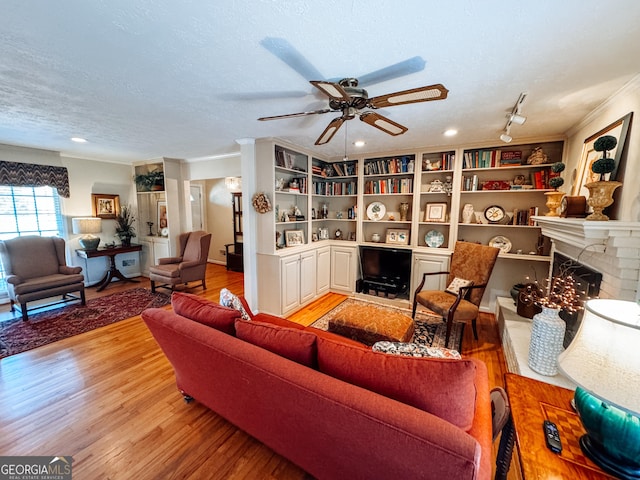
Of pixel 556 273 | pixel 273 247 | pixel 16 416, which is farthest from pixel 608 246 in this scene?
pixel 16 416

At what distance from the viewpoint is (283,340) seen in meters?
1.29

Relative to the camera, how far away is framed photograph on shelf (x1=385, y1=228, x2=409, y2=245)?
4.03m

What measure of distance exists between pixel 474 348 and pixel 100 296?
5395 mm

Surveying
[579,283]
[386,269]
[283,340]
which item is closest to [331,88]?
[283,340]

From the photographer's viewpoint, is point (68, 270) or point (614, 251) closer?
point (614, 251)

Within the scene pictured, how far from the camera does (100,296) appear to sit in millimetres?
4094

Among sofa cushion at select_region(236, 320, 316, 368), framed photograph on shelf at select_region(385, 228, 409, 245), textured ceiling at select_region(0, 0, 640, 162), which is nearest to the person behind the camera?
textured ceiling at select_region(0, 0, 640, 162)

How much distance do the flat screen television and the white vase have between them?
201 cm

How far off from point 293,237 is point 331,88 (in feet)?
8.34

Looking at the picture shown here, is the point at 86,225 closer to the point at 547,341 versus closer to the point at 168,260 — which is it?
the point at 168,260

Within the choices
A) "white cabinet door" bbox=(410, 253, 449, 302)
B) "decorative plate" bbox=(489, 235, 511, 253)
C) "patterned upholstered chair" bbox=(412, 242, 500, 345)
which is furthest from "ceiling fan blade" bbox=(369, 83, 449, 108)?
"decorative plate" bbox=(489, 235, 511, 253)

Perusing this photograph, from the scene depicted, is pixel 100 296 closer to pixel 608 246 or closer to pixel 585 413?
pixel 585 413

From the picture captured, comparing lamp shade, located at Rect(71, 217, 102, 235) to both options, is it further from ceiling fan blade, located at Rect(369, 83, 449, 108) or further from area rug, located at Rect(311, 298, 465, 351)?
ceiling fan blade, located at Rect(369, 83, 449, 108)

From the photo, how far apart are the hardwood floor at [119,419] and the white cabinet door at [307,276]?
1873mm
